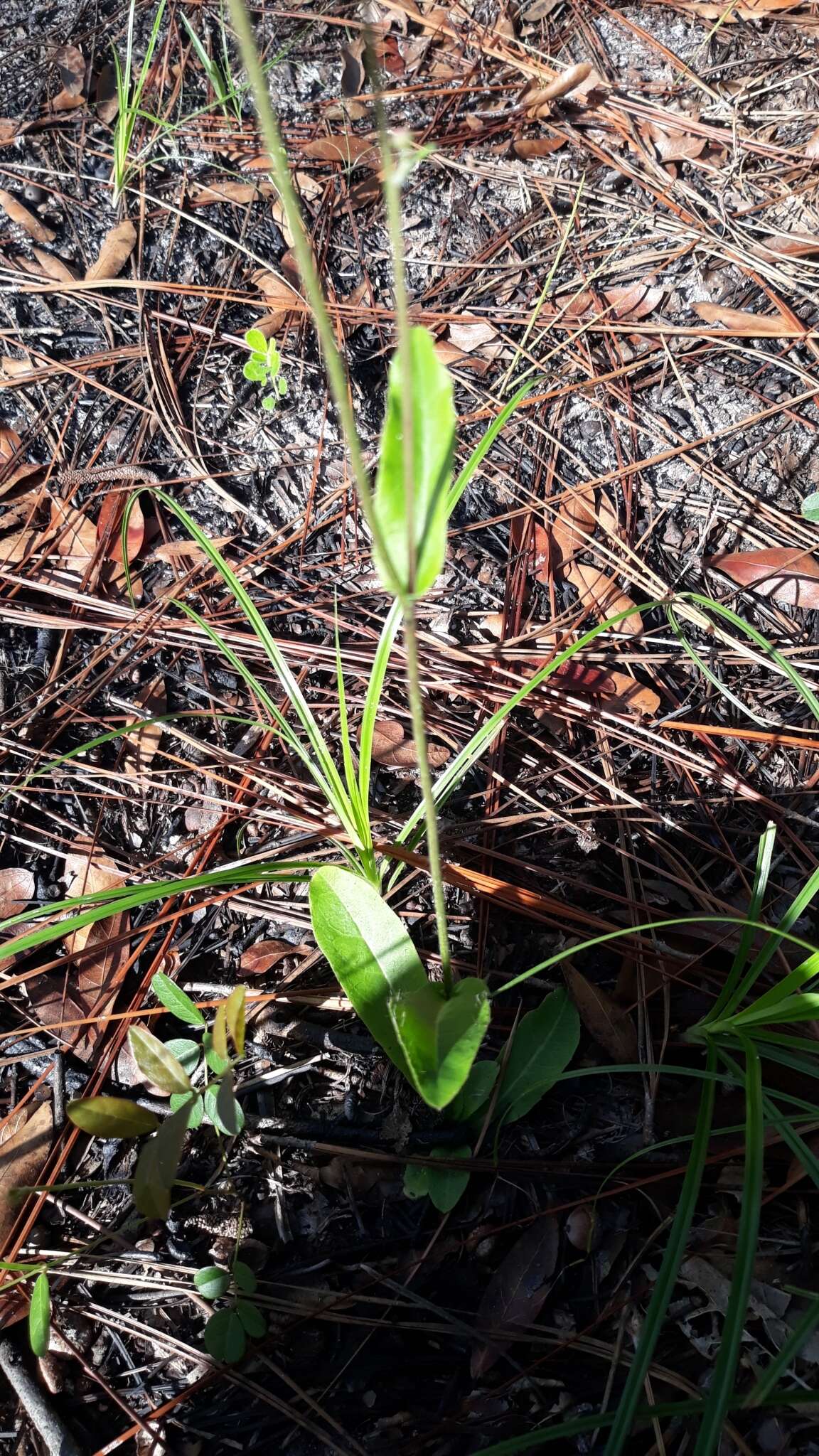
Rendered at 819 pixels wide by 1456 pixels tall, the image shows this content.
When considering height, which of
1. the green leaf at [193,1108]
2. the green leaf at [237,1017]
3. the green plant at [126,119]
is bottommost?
the green leaf at [193,1108]

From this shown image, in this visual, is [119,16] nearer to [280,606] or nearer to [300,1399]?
[280,606]

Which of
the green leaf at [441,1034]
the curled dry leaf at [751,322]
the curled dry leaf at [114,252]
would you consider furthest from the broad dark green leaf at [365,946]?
the curled dry leaf at [114,252]

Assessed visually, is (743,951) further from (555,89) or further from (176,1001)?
(555,89)

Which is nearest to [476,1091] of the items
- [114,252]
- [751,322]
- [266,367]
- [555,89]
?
[266,367]

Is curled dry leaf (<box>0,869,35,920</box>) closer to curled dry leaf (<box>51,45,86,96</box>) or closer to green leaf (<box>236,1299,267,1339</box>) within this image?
green leaf (<box>236,1299,267,1339</box>)

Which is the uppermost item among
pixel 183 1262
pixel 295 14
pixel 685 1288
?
pixel 295 14

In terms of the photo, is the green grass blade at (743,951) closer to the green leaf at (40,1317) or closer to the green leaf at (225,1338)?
the green leaf at (225,1338)

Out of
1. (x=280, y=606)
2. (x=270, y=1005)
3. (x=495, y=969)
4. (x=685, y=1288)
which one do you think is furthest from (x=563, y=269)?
A: (x=685, y=1288)

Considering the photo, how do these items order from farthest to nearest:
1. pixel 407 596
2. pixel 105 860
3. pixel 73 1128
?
pixel 105 860
pixel 73 1128
pixel 407 596
